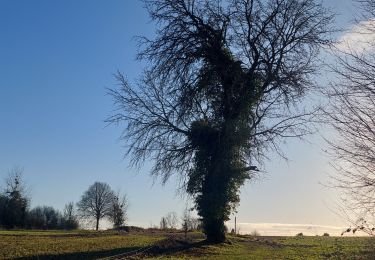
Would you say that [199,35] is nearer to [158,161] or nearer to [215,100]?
[215,100]

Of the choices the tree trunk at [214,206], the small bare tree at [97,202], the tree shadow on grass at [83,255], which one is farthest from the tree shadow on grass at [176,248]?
the small bare tree at [97,202]

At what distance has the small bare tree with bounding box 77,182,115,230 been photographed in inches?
4336

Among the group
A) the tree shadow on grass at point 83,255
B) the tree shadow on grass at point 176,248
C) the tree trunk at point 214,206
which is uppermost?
the tree trunk at point 214,206

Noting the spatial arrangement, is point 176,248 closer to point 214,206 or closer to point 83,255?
point 214,206

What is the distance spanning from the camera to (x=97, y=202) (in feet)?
365

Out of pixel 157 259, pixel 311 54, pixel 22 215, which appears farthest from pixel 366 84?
pixel 22 215

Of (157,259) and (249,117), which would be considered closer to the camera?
(157,259)

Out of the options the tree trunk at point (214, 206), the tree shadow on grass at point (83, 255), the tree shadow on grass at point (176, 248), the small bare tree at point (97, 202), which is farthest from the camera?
the small bare tree at point (97, 202)

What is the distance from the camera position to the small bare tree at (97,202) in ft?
361

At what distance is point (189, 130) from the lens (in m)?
33.0

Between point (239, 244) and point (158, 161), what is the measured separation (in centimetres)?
670

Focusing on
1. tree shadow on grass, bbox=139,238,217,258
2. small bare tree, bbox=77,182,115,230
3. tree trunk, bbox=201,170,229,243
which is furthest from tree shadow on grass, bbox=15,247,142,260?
small bare tree, bbox=77,182,115,230

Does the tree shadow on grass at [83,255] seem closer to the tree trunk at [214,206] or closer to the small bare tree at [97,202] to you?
the tree trunk at [214,206]

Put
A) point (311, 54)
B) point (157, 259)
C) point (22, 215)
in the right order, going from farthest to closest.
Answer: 1. point (22, 215)
2. point (311, 54)
3. point (157, 259)
